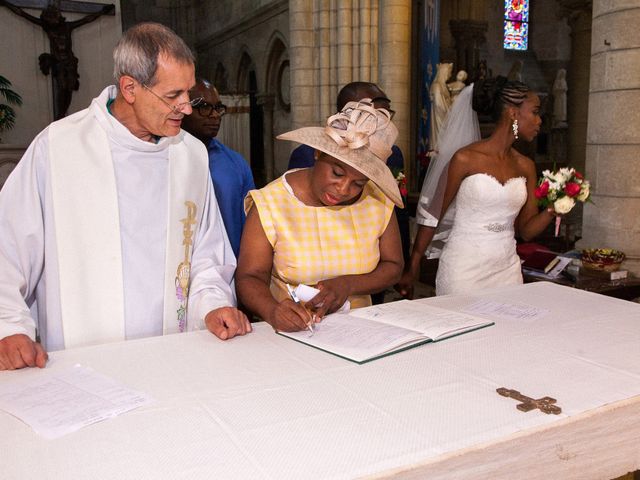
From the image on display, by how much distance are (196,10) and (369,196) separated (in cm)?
1894

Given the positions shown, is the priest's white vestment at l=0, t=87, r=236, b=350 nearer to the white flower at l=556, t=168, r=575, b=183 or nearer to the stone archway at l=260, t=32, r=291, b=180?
the white flower at l=556, t=168, r=575, b=183

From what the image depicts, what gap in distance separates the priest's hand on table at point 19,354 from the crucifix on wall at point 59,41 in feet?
26.5

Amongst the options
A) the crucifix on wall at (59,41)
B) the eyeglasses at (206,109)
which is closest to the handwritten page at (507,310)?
the eyeglasses at (206,109)

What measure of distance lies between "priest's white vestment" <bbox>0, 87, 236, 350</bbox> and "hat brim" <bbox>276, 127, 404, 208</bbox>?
0.49 m

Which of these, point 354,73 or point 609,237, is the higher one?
point 354,73

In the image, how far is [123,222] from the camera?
8.02 feet

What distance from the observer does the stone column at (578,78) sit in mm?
13453

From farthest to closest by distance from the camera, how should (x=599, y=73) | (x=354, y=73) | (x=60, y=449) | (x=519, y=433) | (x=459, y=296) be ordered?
(x=354, y=73)
(x=599, y=73)
(x=459, y=296)
(x=519, y=433)
(x=60, y=449)

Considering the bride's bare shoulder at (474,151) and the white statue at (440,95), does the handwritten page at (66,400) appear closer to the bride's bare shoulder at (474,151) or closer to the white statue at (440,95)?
the bride's bare shoulder at (474,151)

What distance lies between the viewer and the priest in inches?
87.7

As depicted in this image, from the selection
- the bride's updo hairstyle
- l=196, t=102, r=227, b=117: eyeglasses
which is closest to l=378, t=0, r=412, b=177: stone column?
the bride's updo hairstyle

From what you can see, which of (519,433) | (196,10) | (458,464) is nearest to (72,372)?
(458,464)

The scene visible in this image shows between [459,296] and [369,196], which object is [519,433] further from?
[369,196]

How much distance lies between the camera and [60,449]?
1.37m
